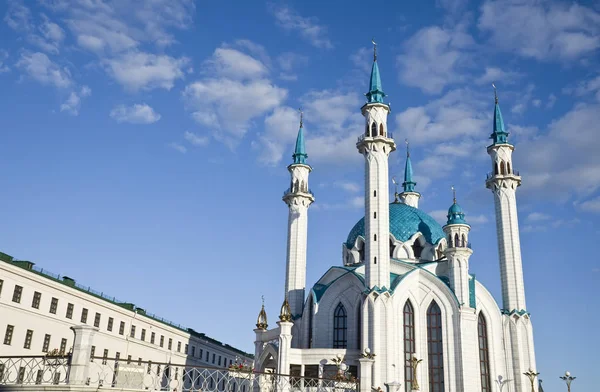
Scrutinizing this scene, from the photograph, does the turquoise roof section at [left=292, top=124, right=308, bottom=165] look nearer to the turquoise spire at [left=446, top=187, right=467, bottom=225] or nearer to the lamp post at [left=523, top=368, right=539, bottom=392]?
the turquoise spire at [left=446, top=187, right=467, bottom=225]

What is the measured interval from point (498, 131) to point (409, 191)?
1264cm

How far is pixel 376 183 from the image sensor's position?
42.7 meters

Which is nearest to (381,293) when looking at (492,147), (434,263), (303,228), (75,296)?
(434,263)

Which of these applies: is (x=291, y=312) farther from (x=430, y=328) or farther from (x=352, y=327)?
(x=430, y=328)

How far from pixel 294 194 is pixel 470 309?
16.7m

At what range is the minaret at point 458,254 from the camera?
40.9 meters

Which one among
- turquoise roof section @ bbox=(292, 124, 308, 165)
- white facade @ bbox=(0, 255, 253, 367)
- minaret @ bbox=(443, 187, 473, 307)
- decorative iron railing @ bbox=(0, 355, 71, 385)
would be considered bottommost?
decorative iron railing @ bbox=(0, 355, 71, 385)

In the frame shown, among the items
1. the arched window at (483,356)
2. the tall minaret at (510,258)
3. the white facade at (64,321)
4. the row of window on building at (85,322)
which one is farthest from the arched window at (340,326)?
the row of window on building at (85,322)

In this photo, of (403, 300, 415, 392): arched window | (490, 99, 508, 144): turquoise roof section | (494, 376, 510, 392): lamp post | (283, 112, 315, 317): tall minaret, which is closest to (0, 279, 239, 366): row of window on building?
(283, 112, 315, 317): tall minaret

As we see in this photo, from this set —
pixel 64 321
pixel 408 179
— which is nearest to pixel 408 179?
pixel 408 179

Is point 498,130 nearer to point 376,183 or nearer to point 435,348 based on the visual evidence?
point 376,183

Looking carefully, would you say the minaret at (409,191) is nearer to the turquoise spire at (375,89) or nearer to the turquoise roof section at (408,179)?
the turquoise roof section at (408,179)

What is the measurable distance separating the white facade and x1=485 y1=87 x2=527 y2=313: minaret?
20.6 metres

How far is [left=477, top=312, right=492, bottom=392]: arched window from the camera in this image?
4034 cm
